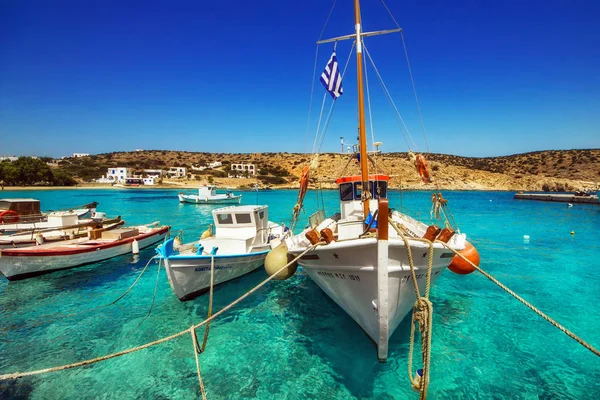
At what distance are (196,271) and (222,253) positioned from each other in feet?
7.14

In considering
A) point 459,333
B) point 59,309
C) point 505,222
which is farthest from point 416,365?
point 505,222

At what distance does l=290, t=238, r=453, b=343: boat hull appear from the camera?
6.82m

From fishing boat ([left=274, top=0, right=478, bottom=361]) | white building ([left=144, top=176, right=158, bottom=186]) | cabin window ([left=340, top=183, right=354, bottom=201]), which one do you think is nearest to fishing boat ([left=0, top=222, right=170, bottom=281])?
fishing boat ([left=274, top=0, right=478, bottom=361])

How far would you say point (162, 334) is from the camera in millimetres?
9586

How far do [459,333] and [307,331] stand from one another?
4871 millimetres

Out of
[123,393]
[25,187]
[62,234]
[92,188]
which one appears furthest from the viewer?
[92,188]

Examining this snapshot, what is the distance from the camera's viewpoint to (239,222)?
597 inches

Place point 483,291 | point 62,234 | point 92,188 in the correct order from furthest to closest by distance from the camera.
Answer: point 92,188, point 62,234, point 483,291

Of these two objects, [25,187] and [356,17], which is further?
[25,187]

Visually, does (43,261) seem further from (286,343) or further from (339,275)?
(339,275)

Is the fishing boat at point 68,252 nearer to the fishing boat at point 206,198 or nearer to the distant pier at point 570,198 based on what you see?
the fishing boat at point 206,198

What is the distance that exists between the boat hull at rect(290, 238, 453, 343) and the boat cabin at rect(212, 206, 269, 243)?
6.83 meters

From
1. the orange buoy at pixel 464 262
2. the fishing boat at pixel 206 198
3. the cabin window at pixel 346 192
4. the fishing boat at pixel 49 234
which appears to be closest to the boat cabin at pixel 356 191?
the cabin window at pixel 346 192

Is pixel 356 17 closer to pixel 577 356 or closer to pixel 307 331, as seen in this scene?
pixel 307 331
